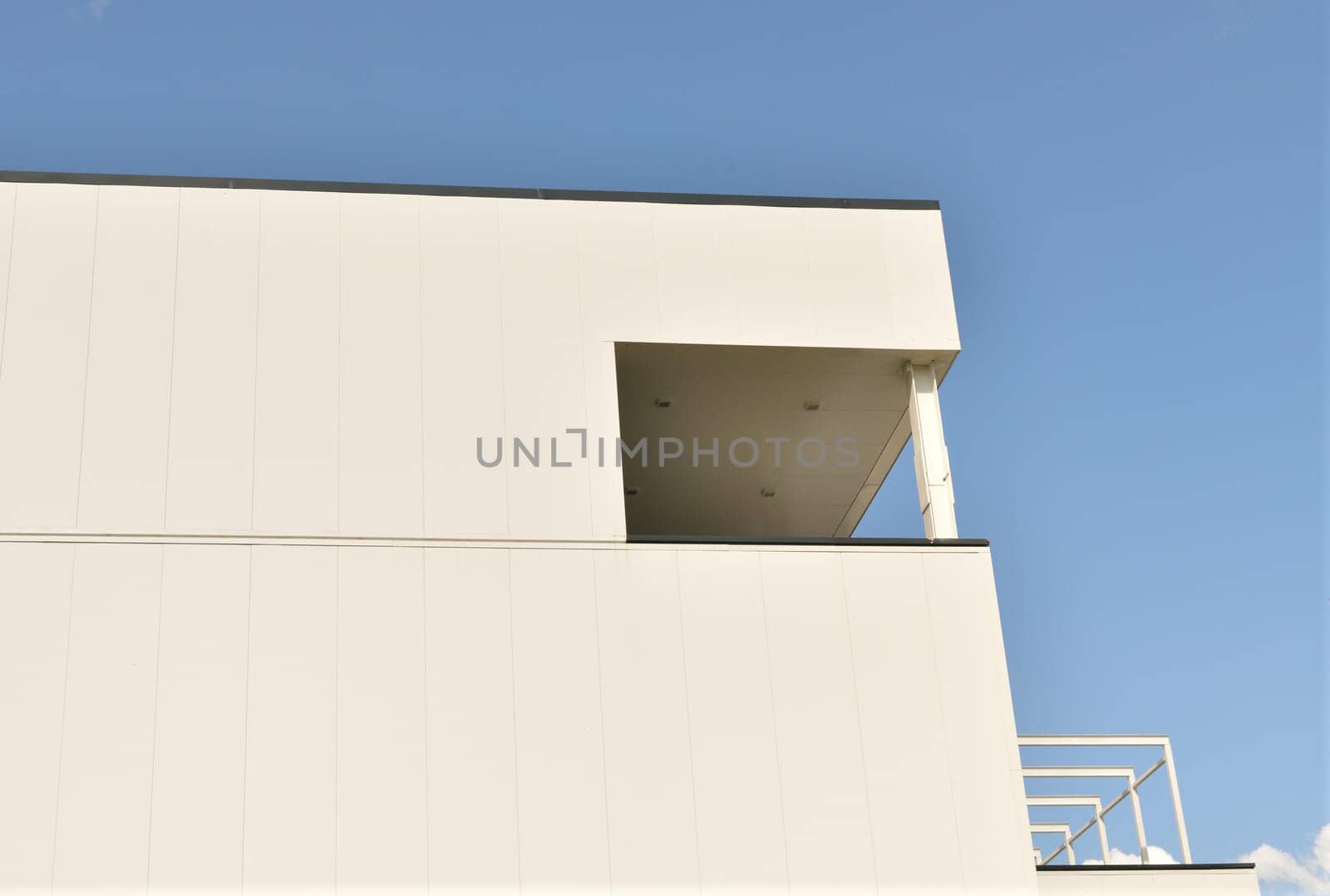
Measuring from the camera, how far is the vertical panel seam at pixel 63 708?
1106cm

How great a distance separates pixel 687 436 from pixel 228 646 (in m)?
5.90

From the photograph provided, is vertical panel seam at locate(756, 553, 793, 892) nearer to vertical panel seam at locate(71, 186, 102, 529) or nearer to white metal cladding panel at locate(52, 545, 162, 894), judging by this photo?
white metal cladding panel at locate(52, 545, 162, 894)

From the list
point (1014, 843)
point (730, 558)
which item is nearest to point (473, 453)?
point (730, 558)

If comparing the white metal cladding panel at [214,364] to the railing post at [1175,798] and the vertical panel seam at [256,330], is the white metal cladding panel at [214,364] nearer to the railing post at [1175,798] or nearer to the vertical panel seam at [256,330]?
the vertical panel seam at [256,330]

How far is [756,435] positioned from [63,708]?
24.7ft

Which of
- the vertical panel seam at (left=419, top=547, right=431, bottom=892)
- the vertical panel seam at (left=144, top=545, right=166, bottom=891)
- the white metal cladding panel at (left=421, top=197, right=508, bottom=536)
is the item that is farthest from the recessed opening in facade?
the vertical panel seam at (left=144, top=545, right=166, bottom=891)

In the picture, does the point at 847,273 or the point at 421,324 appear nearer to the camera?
the point at 421,324

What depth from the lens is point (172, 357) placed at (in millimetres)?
12836

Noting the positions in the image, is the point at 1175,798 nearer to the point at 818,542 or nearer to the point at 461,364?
the point at 818,542

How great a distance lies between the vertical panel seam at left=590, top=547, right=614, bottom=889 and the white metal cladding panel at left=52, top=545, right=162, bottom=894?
3.52 m

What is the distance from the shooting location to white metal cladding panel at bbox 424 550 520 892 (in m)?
11.4

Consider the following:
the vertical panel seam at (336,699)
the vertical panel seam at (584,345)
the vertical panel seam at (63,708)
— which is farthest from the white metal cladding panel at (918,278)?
the vertical panel seam at (63,708)

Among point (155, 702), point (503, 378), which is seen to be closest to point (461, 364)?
point (503, 378)

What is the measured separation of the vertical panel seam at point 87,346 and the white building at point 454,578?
0.03 meters
